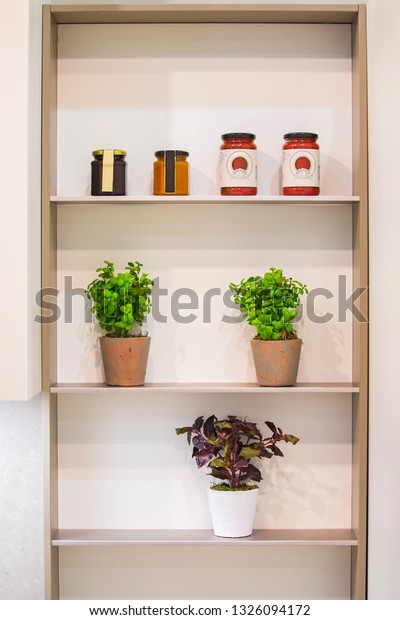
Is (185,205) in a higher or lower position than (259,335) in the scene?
higher

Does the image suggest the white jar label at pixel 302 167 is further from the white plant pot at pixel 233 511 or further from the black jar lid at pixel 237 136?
the white plant pot at pixel 233 511

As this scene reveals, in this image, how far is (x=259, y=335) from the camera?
224cm

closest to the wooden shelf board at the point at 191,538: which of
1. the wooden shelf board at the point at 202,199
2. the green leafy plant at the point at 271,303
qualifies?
the green leafy plant at the point at 271,303

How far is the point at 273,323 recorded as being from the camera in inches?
86.7

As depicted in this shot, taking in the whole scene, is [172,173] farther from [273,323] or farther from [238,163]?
[273,323]

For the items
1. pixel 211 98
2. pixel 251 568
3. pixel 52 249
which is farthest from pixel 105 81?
pixel 251 568

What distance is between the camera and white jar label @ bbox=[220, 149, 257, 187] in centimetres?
221

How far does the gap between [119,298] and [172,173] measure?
0.37 m

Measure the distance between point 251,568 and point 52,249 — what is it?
107 centimetres

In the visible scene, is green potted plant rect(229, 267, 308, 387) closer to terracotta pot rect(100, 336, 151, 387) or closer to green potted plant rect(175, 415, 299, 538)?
green potted plant rect(175, 415, 299, 538)

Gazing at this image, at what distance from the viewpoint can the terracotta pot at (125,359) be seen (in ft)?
7.25

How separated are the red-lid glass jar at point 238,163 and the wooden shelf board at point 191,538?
94cm
